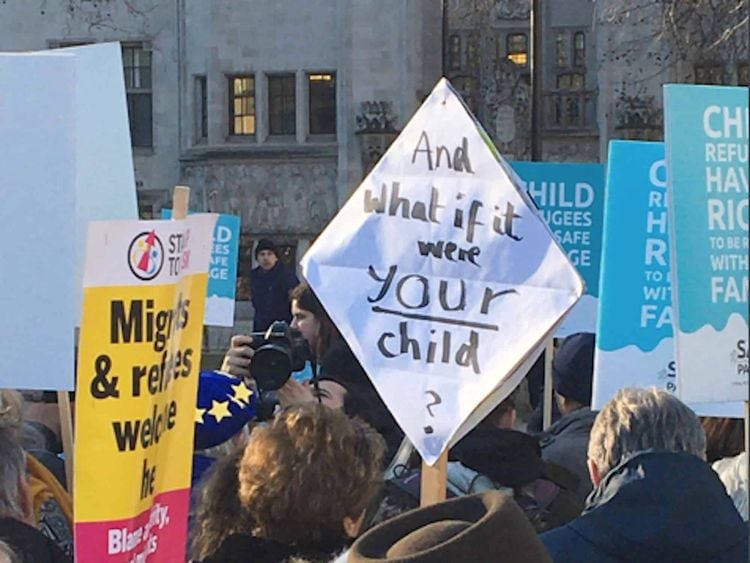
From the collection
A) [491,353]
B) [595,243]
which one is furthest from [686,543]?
[595,243]

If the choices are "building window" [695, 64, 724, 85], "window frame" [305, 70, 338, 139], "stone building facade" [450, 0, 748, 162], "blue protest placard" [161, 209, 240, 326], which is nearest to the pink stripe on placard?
"blue protest placard" [161, 209, 240, 326]

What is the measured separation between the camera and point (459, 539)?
6.95 feet

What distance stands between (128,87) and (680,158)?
1901cm

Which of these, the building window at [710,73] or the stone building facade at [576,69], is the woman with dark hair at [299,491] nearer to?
the stone building facade at [576,69]

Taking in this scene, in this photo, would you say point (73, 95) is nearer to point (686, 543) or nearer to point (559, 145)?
point (686, 543)

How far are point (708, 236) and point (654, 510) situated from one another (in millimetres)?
931

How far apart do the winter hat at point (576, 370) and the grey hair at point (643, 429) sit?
69.0 inches

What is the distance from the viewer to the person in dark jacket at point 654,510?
3.25 metres

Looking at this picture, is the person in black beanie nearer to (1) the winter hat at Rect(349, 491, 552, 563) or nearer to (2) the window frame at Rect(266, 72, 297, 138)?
(1) the winter hat at Rect(349, 491, 552, 563)

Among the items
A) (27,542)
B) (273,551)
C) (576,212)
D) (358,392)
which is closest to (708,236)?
(273,551)

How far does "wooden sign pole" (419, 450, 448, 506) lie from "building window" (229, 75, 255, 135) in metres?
18.5

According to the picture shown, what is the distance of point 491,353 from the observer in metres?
3.72

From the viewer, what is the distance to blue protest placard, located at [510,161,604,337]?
24.4ft

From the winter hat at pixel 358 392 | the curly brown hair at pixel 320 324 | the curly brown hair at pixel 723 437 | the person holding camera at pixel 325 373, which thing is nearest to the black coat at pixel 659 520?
the curly brown hair at pixel 723 437
